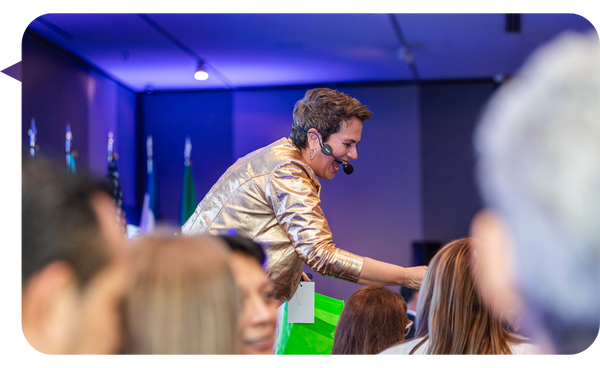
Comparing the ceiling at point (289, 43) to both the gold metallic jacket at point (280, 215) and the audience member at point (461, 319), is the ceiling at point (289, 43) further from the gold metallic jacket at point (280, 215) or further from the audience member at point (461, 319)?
the audience member at point (461, 319)

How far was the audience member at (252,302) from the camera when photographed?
0.86 m

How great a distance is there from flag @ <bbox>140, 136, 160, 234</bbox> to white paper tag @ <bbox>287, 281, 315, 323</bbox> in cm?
245

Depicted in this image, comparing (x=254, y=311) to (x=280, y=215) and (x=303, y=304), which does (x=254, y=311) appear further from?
(x=303, y=304)

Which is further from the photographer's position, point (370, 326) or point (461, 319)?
point (370, 326)

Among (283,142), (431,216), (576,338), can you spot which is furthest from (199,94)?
(576,338)

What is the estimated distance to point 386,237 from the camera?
4957 mm

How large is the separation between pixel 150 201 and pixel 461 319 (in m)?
3.58

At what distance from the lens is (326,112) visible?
1544 millimetres

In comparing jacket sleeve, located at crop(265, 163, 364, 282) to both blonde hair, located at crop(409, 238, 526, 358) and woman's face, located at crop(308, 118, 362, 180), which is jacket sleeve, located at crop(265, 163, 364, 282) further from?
blonde hair, located at crop(409, 238, 526, 358)

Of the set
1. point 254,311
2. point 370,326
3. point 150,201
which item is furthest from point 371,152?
point 254,311

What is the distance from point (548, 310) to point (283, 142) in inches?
46.6

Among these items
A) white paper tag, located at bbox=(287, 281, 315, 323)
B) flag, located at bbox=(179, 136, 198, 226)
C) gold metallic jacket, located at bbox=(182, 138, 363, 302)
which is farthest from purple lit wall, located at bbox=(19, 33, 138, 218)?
white paper tag, located at bbox=(287, 281, 315, 323)

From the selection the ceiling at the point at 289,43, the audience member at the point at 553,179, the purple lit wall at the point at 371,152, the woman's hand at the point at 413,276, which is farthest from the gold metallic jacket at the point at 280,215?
the purple lit wall at the point at 371,152

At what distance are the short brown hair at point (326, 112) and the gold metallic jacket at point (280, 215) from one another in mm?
82
